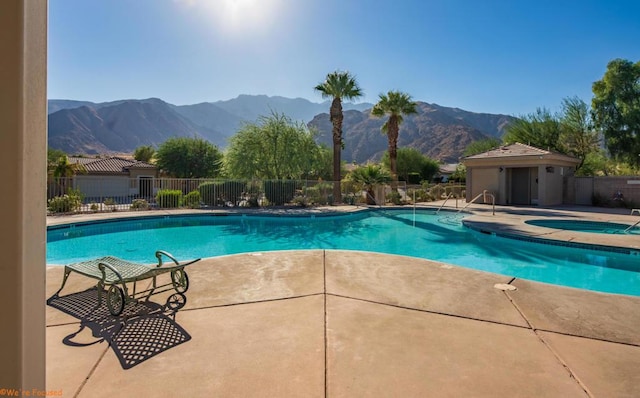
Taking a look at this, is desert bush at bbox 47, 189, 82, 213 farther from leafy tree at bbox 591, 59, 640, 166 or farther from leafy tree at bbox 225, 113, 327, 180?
leafy tree at bbox 591, 59, 640, 166

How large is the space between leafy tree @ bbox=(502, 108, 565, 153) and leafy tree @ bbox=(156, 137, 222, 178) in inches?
960

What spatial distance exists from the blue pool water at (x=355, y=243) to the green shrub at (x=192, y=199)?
3.16 m

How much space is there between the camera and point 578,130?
23625 millimetres

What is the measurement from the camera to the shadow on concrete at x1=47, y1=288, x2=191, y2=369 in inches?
104

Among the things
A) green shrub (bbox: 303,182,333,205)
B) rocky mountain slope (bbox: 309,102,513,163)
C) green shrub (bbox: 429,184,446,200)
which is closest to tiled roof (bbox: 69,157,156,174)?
green shrub (bbox: 303,182,333,205)

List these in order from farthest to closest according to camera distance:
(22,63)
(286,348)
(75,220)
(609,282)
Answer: (75,220) < (609,282) < (286,348) < (22,63)

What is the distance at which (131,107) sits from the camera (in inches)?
5320

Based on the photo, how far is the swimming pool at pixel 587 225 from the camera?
35.1ft

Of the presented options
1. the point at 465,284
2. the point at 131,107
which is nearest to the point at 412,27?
the point at 465,284

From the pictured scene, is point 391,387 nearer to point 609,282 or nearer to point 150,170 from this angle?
point 609,282

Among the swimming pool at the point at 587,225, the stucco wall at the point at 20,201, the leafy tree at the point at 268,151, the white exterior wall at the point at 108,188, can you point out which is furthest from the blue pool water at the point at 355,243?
the white exterior wall at the point at 108,188

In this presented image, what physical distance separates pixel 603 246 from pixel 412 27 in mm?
11199

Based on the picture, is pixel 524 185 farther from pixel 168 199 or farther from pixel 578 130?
pixel 168 199

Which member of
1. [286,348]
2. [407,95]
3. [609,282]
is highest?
[407,95]
